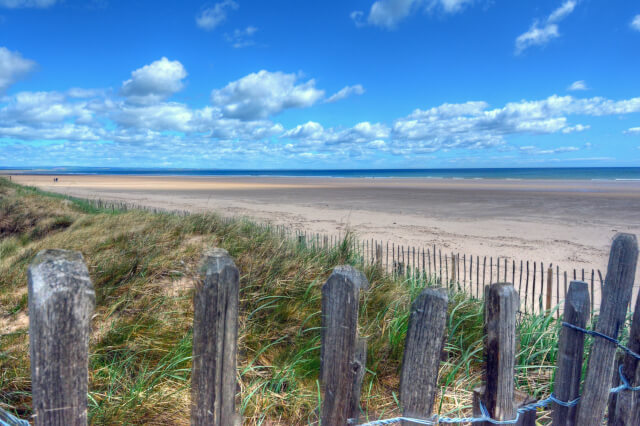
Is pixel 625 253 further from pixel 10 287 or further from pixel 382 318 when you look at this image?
pixel 10 287

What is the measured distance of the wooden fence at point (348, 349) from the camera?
1053 millimetres

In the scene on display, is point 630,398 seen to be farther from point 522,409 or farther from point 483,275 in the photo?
point 483,275

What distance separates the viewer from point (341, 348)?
1465 mm

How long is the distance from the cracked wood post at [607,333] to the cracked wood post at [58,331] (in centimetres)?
203

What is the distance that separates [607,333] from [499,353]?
67 centimetres

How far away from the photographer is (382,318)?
3.13 m

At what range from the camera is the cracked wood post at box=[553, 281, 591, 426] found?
5.53ft

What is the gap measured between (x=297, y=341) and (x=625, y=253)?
6.47ft

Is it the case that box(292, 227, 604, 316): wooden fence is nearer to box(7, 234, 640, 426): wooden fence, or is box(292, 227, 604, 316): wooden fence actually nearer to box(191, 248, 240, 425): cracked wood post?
box(7, 234, 640, 426): wooden fence

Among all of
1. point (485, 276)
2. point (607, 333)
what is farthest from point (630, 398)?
point (485, 276)

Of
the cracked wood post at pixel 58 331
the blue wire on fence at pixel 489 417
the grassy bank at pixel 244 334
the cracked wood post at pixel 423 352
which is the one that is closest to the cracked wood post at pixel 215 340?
the grassy bank at pixel 244 334

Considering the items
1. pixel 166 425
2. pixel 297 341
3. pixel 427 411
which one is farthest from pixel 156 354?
pixel 427 411

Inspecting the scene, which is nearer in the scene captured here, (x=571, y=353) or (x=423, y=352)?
(x=423, y=352)

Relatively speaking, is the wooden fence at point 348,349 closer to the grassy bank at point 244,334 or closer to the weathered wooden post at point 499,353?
the weathered wooden post at point 499,353
